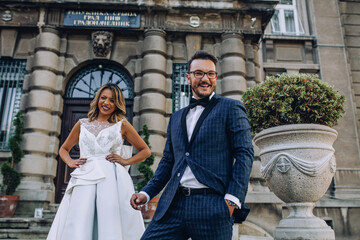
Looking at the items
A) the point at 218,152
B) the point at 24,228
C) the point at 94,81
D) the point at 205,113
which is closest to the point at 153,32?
the point at 94,81

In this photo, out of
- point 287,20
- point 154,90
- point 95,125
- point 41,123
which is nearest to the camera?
point 95,125

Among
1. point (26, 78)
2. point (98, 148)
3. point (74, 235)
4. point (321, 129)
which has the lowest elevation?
point (74, 235)

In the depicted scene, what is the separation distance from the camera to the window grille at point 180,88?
1030 cm

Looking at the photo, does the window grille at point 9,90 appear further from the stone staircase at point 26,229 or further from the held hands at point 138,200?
the held hands at point 138,200

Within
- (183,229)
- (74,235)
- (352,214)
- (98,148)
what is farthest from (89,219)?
(352,214)

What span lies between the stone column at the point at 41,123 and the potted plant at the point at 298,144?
643 cm

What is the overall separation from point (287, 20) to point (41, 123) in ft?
33.6

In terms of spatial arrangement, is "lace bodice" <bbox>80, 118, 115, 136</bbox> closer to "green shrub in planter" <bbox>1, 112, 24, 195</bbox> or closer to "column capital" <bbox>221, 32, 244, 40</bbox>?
"green shrub in planter" <bbox>1, 112, 24, 195</bbox>

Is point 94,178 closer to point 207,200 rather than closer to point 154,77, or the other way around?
point 207,200

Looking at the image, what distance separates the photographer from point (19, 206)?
827 cm

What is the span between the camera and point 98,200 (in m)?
3.32

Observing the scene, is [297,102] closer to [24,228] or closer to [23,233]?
[23,233]

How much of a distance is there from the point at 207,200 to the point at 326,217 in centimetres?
926

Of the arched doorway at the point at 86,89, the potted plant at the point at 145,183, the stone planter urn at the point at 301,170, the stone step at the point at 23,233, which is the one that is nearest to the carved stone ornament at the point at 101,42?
the arched doorway at the point at 86,89
